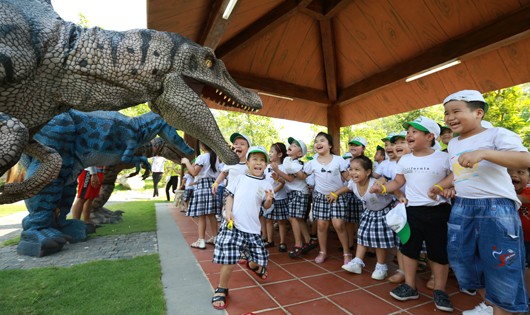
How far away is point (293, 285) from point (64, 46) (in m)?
2.68

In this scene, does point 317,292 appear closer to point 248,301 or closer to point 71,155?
point 248,301

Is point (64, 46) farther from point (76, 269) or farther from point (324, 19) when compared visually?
point (324, 19)

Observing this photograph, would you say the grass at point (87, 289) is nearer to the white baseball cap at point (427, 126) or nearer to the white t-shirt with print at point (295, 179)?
the white t-shirt with print at point (295, 179)

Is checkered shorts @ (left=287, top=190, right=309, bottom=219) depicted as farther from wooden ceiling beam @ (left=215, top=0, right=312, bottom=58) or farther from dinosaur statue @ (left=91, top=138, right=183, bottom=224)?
dinosaur statue @ (left=91, top=138, right=183, bottom=224)

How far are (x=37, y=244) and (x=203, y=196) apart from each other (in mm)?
2172

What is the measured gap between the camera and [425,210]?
224cm

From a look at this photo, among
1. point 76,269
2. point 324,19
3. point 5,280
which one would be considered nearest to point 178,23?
point 324,19

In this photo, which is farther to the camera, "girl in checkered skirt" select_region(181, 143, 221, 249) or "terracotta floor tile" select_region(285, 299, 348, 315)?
"girl in checkered skirt" select_region(181, 143, 221, 249)

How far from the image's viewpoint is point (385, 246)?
265 cm

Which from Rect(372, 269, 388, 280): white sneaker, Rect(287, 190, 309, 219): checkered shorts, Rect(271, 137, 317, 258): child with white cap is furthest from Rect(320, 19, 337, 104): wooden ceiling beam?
Rect(372, 269, 388, 280): white sneaker

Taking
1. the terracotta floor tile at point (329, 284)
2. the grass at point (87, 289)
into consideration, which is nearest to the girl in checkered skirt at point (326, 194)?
the terracotta floor tile at point (329, 284)

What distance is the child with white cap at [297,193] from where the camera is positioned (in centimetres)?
354

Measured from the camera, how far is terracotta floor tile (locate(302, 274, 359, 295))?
2.41 meters

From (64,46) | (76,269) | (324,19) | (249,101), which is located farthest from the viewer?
(324,19)
